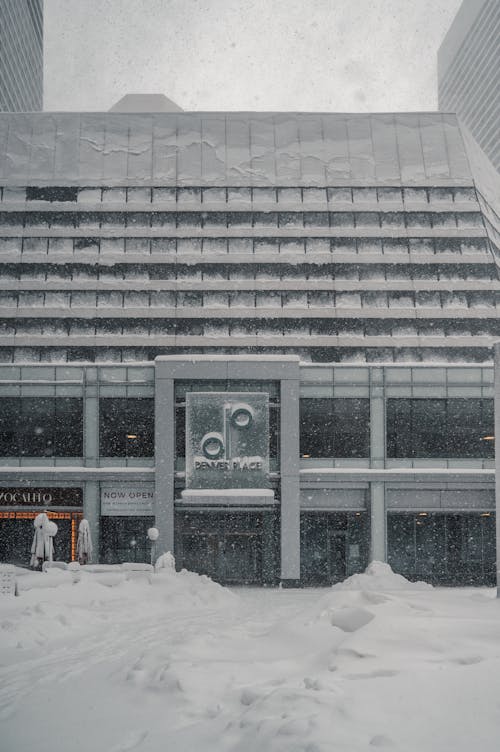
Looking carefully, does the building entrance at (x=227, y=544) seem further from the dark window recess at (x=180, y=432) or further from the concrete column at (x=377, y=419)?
the concrete column at (x=377, y=419)

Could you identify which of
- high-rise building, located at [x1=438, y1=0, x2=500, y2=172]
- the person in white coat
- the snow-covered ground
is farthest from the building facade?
high-rise building, located at [x1=438, y1=0, x2=500, y2=172]

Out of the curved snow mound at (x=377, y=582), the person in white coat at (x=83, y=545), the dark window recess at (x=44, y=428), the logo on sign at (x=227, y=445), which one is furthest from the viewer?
the dark window recess at (x=44, y=428)

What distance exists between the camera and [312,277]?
46.5m

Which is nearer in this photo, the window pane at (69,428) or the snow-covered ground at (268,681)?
the snow-covered ground at (268,681)

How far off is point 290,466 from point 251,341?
8.33 m

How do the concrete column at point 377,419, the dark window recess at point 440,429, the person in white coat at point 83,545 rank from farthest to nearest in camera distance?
the dark window recess at point 440,429
the concrete column at point 377,419
the person in white coat at point 83,545

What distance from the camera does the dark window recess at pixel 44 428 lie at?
40375mm

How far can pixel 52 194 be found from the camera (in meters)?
49.4

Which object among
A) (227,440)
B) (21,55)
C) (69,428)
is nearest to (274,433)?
(227,440)

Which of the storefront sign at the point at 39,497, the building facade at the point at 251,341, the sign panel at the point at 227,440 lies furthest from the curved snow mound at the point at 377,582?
the storefront sign at the point at 39,497

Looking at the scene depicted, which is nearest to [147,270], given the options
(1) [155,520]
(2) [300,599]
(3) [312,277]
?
(3) [312,277]

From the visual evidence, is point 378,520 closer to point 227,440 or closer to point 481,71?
point 227,440

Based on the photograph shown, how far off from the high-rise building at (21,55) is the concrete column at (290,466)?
335ft

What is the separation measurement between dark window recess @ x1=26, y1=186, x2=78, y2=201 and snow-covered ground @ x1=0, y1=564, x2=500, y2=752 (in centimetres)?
3278
